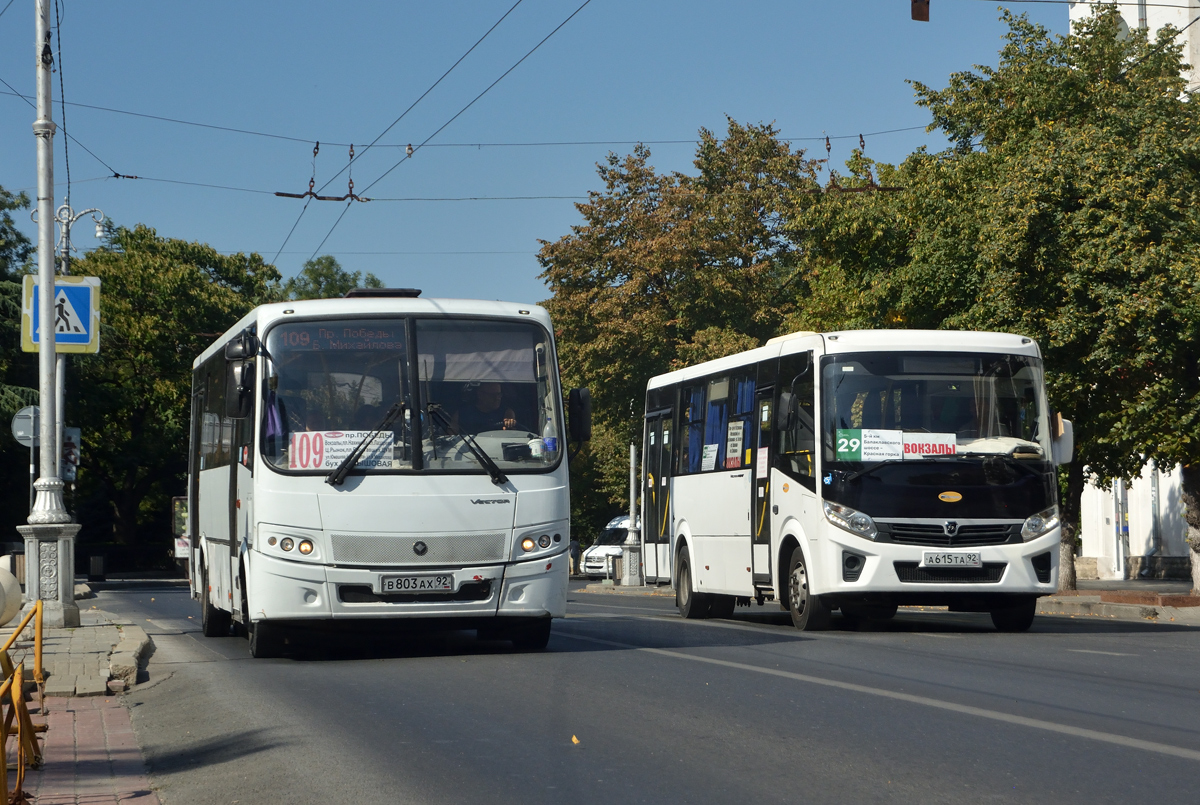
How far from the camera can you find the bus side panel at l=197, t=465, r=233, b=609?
47.6 feet

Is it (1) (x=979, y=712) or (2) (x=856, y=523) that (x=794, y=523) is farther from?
(1) (x=979, y=712)

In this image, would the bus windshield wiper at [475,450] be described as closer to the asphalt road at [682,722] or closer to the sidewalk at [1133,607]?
the asphalt road at [682,722]

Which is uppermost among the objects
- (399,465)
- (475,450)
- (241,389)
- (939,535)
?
(241,389)

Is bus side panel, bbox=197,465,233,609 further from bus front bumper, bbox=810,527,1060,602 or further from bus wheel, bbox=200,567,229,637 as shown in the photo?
bus front bumper, bbox=810,527,1060,602

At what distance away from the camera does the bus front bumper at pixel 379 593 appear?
1230cm

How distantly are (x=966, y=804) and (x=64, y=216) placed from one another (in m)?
40.0

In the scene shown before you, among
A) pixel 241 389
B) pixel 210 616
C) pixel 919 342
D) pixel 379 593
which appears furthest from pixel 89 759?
pixel 919 342

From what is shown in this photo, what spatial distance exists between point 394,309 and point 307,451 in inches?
58.1

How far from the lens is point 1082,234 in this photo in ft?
69.1

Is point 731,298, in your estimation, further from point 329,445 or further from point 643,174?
point 329,445

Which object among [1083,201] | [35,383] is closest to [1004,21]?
[1083,201]

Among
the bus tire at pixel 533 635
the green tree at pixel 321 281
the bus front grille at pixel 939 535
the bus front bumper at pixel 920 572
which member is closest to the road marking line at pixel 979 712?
the bus tire at pixel 533 635

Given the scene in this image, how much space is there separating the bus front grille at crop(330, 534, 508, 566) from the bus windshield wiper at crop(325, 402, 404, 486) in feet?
1.47

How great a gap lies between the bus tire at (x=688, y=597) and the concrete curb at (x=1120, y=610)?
5.36 meters
